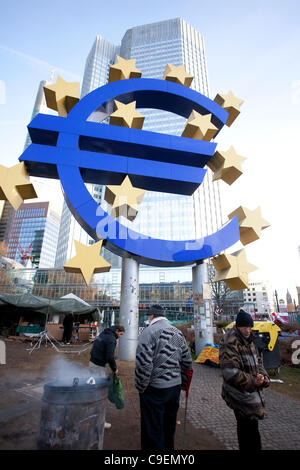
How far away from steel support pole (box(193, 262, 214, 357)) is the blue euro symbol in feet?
3.69

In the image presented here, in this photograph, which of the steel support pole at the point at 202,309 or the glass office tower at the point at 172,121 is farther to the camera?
the glass office tower at the point at 172,121

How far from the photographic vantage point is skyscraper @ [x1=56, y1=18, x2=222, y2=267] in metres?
58.9

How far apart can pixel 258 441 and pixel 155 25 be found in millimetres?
117864

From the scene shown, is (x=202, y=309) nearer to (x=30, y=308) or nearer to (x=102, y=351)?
(x=102, y=351)

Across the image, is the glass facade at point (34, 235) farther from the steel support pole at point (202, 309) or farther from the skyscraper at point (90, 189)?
the steel support pole at point (202, 309)

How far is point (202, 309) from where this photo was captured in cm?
907

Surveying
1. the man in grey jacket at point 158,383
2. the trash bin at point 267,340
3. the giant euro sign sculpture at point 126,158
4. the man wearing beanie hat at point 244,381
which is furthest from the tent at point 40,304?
the man wearing beanie hat at point 244,381

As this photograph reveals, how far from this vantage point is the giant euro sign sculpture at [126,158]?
24.7 ft

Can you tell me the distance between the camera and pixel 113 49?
107 m

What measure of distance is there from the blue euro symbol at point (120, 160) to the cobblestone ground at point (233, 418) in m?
4.20

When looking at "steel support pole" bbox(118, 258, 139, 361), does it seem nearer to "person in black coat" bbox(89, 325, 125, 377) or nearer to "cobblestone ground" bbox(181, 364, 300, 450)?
"cobblestone ground" bbox(181, 364, 300, 450)

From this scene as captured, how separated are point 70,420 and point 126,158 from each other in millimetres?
7432

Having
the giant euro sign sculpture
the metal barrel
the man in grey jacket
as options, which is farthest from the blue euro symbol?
the metal barrel
